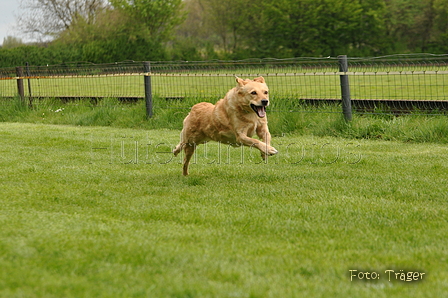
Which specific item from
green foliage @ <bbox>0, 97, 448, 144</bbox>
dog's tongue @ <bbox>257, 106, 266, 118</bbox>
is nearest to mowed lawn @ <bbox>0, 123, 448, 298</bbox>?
dog's tongue @ <bbox>257, 106, 266, 118</bbox>

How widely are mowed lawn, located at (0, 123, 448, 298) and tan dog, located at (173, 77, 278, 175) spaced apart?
483 millimetres

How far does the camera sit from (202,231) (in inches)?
173

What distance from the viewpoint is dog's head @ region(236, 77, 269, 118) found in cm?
580

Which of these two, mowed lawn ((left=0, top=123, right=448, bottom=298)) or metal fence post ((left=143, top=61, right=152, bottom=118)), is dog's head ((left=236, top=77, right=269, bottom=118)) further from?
metal fence post ((left=143, top=61, right=152, bottom=118))

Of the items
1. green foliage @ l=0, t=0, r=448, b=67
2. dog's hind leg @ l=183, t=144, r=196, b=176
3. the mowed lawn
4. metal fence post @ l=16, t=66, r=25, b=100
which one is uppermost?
green foliage @ l=0, t=0, r=448, b=67

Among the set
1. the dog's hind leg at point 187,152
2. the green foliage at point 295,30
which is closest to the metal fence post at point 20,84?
the dog's hind leg at point 187,152

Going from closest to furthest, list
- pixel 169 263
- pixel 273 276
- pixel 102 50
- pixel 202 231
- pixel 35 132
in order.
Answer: pixel 273 276, pixel 169 263, pixel 202 231, pixel 35 132, pixel 102 50

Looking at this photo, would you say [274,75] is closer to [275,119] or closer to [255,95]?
[275,119]

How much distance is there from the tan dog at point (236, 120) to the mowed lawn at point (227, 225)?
0.48 metres

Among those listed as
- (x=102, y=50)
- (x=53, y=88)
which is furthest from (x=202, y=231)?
(x=102, y=50)

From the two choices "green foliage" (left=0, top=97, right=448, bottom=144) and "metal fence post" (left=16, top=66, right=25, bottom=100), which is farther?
"metal fence post" (left=16, top=66, right=25, bottom=100)

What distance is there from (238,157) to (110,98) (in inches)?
273

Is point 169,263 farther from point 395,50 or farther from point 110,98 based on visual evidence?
point 395,50

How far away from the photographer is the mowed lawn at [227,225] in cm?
330
